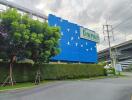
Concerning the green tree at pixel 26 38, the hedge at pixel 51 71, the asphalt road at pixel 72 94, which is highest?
the green tree at pixel 26 38

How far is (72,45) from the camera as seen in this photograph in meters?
48.3

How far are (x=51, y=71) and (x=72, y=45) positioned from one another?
14.3 m

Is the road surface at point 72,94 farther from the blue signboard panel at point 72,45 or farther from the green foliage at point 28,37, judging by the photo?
the blue signboard panel at point 72,45

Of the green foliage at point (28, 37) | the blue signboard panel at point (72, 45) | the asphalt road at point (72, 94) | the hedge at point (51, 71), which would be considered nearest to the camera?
the asphalt road at point (72, 94)

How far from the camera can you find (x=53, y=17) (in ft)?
141

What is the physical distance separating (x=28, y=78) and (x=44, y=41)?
4.80 meters

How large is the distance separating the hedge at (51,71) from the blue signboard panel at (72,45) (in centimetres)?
396

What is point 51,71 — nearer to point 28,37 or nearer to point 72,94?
point 28,37

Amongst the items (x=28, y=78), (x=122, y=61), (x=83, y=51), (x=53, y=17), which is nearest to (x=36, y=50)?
(x=28, y=78)

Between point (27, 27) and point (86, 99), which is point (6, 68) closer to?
point (27, 27)

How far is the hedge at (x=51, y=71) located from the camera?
1155 inches

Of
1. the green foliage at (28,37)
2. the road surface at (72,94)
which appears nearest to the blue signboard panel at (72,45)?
the green foliage at (28,37)

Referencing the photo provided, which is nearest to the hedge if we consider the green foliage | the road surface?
the green foliage

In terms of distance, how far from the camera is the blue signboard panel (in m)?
44.3
